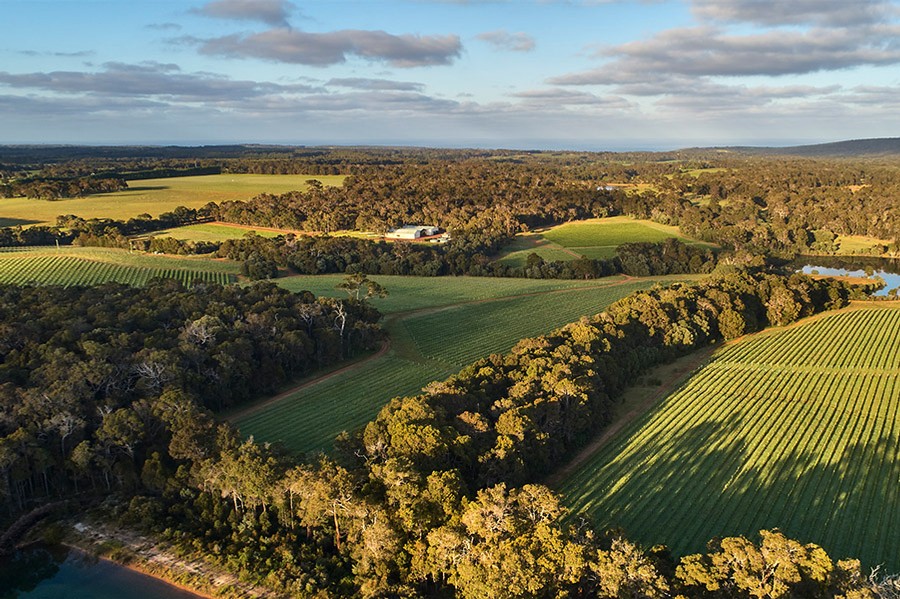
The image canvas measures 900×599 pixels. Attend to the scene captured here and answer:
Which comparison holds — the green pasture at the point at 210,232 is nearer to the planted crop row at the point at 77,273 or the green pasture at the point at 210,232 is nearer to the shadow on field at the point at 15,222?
the shadow on field at the point at 15,222

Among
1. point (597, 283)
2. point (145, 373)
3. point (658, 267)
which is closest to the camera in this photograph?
point (145, 373)

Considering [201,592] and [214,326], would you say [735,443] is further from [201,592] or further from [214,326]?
[214,326]

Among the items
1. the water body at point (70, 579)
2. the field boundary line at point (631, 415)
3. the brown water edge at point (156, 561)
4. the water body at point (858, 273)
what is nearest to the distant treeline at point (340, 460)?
the brown water edge at point (156, 561)

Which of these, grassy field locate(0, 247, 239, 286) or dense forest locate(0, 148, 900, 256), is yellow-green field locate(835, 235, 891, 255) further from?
grassy field locate(0, 247, 239, 286)

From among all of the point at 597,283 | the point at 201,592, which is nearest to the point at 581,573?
the point at 201,592

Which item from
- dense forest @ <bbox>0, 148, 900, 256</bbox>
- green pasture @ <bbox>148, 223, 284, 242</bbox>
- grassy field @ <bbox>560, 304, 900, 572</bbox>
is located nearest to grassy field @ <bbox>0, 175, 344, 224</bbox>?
dense forest @ <bbox>0, 148, 900, 256</bbox>

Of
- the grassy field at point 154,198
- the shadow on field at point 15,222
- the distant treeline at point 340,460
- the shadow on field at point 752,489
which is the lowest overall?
the shadow on field at point 752,489

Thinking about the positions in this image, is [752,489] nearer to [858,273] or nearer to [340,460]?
[340,460]
